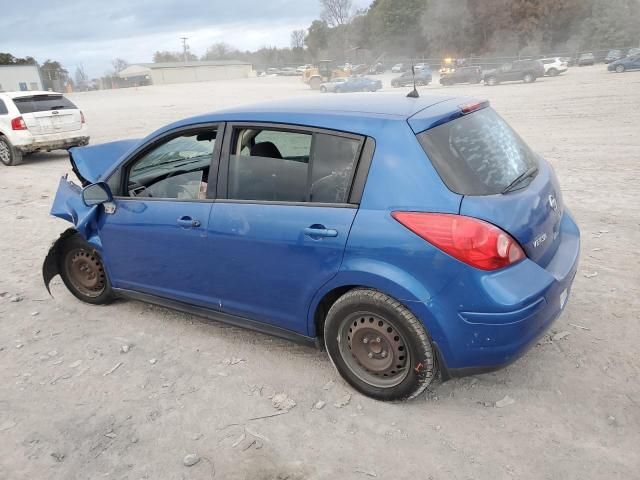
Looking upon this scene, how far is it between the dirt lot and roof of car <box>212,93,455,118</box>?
164 cm

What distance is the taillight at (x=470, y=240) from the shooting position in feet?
8.05

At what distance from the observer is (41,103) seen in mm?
11758

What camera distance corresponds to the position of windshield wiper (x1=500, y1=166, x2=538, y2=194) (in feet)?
8.98

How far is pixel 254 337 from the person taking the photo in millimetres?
3777

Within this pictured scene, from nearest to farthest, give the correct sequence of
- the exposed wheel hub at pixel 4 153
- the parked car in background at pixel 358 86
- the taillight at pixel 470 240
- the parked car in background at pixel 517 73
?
the taillight at pixel 470 240 → the exposed wheel hub at pixel 4 153 → the parked car in background at pixel 517 73 → the parked car in background at pixel 358 86

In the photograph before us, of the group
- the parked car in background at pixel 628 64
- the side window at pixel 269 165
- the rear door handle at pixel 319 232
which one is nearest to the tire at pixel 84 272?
the side window at pixel 269 165

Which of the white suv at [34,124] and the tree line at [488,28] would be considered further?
the tree line at [488,28]

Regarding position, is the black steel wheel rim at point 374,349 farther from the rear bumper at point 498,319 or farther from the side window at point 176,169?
the side window at point 176,169

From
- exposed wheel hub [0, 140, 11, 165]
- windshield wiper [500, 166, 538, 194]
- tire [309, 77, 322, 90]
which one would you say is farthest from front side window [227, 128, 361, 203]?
tire [309, 77, 322, 90]

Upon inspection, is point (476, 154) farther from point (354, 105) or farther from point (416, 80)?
point (416, 80)

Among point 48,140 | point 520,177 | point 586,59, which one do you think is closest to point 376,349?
point 520,177

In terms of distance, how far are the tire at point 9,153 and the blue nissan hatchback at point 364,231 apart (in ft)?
31.4

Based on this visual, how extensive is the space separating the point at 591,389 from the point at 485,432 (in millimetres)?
749

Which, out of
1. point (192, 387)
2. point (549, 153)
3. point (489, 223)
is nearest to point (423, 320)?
point (489, 223)
